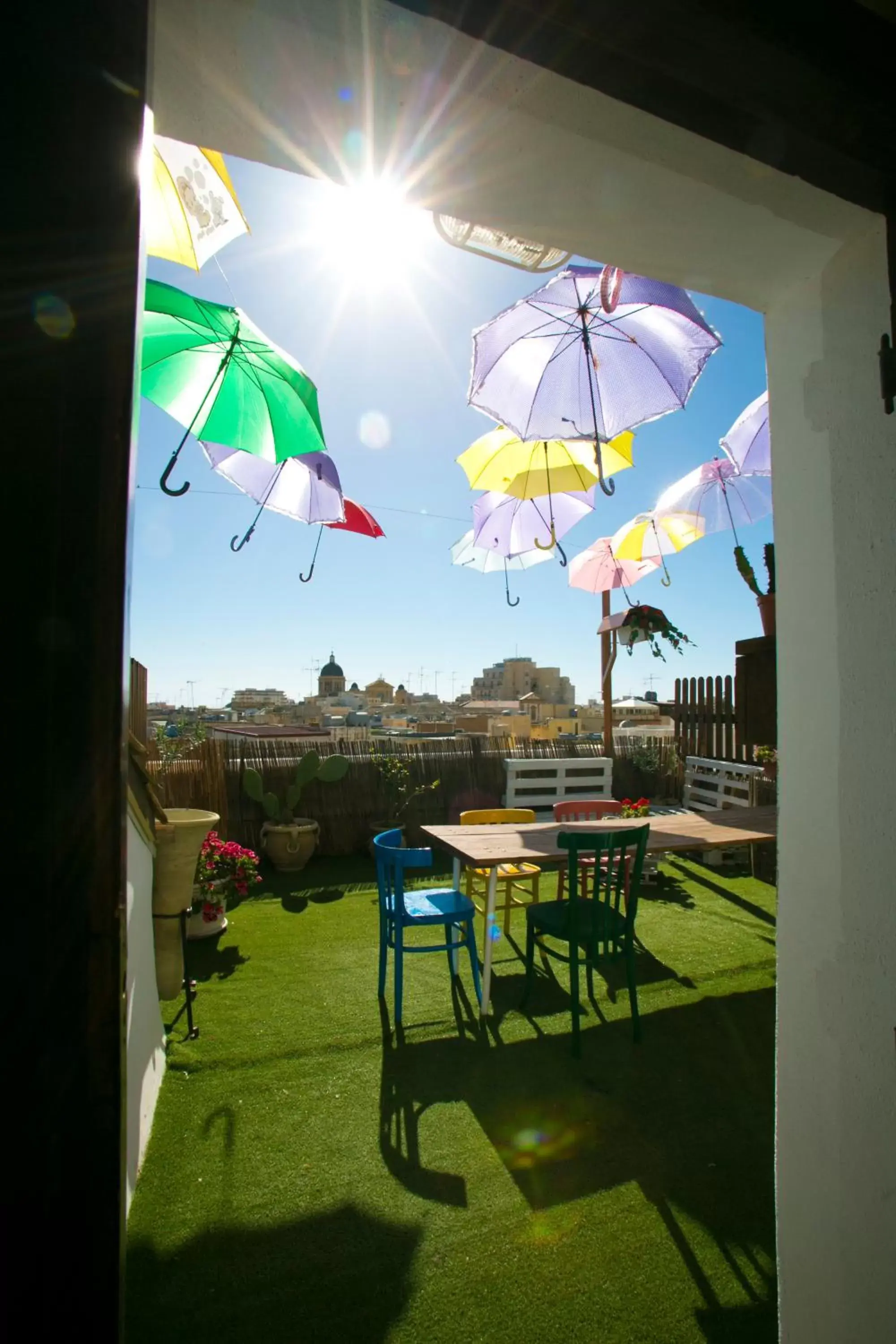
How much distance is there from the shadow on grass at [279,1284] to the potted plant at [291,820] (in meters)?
4.02

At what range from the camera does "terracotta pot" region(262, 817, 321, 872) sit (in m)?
5.85

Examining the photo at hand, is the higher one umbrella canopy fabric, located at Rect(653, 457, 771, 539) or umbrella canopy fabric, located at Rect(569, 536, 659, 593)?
umbrella canopy fabric, located at Rect(653, 457, 771, 539)

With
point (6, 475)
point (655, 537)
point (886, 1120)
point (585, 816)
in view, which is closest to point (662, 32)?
point (6, 475)

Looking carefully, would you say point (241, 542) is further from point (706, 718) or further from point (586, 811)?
point (706, 718)

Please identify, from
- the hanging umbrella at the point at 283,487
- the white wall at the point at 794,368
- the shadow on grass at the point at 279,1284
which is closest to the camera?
the white wall at the point at 794,368

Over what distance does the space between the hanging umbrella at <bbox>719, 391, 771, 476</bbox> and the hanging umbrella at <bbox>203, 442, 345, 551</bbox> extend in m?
2.47

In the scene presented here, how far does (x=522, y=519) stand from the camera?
568 centimetres

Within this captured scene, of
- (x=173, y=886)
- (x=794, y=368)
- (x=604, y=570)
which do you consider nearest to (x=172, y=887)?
(x=173, y=886)

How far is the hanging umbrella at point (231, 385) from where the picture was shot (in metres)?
2.89

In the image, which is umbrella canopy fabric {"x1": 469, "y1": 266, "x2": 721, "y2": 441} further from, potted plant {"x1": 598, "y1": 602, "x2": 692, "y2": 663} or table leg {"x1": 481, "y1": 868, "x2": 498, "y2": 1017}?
potted plant {"x1": 598, "y1": 602, "x2": 692, "y2": 663}

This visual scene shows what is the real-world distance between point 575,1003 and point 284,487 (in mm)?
3601


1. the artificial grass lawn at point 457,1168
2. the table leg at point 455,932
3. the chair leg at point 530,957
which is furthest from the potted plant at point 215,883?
the chair leg at point 530,957

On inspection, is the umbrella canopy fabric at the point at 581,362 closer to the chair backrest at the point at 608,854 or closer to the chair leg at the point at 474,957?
the chair backrest at the point at 608,854

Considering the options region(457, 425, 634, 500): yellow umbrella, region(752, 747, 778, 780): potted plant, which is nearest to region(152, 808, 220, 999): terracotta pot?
region(457, 425, 634, 500): yellow umbrella
